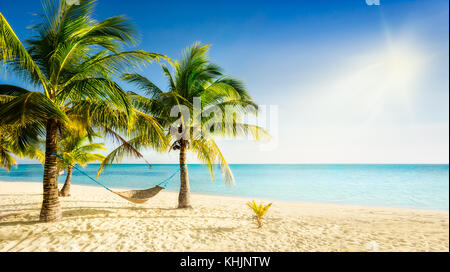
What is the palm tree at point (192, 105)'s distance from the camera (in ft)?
15.7

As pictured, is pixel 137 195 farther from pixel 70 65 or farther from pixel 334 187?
pixel 334 187

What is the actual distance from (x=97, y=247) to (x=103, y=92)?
2214 millimetres

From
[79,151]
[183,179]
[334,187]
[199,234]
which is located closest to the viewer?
[199,234]

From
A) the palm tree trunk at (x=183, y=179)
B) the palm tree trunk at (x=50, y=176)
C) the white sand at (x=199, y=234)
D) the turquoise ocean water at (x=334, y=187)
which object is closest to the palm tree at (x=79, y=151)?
the turquoise ocean water at (x=334, y=187)

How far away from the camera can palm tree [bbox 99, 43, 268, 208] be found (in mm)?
4793

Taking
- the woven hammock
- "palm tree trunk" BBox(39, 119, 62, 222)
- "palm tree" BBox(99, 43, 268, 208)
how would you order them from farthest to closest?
Answer: "palm tree" BBox(99, 43, 268, 208), the woven hammock, "palm tree trunk" BBox(39, 119, 62, 222)

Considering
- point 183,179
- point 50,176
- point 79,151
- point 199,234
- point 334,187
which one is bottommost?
point 334,187

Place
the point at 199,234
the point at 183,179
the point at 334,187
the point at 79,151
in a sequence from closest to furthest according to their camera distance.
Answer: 1. the point at 199,234
2. the point at 183,179
3. the point at 79,151
4. the point at 334,187

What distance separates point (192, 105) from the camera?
4.72m

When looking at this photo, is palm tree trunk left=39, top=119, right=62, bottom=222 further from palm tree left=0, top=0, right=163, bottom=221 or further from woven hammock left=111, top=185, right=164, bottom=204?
woven hammock left=111, top=185, right=164, bottom=204

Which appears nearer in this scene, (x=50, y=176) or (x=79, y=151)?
(x=50, y=176)

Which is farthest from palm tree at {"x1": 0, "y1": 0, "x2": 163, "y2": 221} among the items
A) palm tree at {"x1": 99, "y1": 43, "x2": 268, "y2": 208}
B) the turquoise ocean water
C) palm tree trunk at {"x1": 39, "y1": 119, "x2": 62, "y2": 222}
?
the turquoise ocean water

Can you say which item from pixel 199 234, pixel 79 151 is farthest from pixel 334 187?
pixel 79 151
